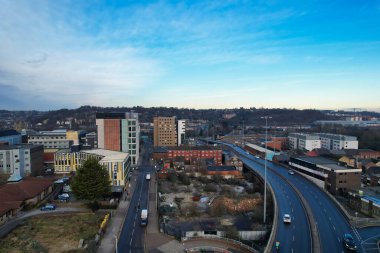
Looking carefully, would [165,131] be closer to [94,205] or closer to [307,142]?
[307,142]

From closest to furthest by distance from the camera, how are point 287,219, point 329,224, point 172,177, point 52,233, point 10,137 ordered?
point 52,233, point 287,219, point 329,224, point 172,177, point 10,137

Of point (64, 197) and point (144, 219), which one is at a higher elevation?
point (64, 197)

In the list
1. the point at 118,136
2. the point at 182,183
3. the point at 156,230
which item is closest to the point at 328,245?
the point at 156,230

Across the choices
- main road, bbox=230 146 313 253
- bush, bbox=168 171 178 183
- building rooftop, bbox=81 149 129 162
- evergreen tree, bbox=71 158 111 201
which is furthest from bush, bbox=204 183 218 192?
evergreen tree, bbox=71 158 111 201

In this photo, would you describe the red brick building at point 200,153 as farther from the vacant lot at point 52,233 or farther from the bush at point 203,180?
the vacant lot at point 52,233

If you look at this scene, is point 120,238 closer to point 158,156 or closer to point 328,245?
point 328,245

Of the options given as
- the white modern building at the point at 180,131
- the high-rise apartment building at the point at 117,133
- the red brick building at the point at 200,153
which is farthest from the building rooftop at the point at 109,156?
the white modern building at the point at 180,131

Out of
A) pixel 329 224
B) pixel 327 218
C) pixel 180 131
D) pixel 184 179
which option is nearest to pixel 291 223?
pixel 329 224
